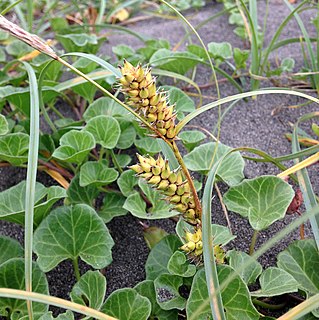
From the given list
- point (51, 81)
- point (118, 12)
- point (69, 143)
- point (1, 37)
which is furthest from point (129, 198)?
point (118, 12)

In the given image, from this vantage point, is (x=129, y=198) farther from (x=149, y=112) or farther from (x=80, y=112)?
(x=80, y=112)

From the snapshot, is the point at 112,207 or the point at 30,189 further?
the point at 112,207

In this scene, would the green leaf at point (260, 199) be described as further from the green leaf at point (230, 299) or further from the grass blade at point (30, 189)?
the grass blade at point (30, 189)

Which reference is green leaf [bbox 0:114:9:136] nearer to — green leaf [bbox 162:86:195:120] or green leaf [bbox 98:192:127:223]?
green leaf [bbox 98:192:127:223]

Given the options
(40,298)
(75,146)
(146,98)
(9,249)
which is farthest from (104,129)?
(40,298)

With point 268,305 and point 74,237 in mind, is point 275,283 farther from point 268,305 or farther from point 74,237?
point 74,237

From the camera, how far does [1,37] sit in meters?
1.63

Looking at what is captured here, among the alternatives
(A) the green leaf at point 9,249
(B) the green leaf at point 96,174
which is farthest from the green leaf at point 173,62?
(A) the green leaf at point 9,249

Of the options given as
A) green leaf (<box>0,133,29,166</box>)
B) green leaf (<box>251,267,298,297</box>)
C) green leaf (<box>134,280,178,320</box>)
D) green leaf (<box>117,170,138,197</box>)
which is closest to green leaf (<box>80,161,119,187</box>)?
green leaf (<box>117,170,138,197</box>)

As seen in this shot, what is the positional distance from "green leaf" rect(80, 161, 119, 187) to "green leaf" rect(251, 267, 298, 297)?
37 cm

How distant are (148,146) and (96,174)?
0.45ft

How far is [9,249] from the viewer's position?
1.02 m

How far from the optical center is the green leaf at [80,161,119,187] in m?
1.07

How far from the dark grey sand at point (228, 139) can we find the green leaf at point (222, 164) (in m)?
0.10
